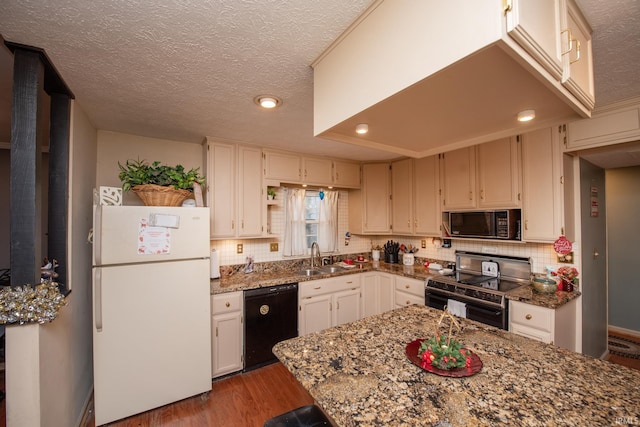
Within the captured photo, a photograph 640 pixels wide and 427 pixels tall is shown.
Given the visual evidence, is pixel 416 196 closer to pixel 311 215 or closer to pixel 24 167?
pixel 311 215

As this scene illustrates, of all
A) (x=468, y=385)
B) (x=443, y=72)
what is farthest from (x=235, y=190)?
(x=468, y=385)

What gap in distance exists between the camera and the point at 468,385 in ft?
3.24

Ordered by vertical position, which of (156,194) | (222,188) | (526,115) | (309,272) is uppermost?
(526,115)

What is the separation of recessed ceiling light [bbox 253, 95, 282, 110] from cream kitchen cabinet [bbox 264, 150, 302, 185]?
3.68 ft

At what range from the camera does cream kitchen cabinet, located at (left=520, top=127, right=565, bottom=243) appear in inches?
87.8

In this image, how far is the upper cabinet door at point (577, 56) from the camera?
36.3 inches

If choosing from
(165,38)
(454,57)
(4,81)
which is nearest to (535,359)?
(454,57)

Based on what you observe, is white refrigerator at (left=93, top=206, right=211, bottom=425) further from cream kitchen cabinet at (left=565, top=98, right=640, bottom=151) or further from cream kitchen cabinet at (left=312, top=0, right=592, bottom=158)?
cream kitchen cabinet at (left=565, top=98, right=640, bottom=151)

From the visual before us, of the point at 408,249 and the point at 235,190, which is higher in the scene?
the point at 235,190

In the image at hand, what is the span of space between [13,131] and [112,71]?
1.80 feet

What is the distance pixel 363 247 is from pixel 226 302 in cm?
222

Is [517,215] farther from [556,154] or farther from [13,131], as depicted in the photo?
[13,131]

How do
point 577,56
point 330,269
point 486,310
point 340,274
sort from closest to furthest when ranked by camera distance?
1. point 577,56
2. point 486,310
3. point 340,274
4. point 330,269

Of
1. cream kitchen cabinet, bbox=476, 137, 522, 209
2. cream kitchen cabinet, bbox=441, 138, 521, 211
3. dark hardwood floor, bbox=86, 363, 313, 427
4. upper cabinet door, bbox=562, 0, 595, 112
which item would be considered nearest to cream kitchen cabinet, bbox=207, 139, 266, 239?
dark hardwood floor, bbox=86, 363, 313, 427
